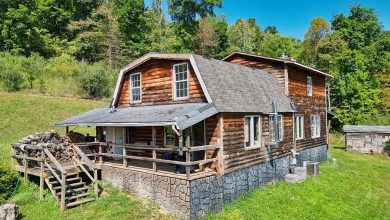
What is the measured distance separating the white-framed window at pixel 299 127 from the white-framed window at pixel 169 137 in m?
8.77

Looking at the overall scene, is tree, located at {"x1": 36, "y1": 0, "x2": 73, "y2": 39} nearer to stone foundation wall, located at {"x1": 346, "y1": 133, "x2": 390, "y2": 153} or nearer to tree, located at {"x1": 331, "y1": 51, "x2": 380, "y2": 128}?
tree, located at {"x1": 331, "y1": 51, "x2": 380, "y2": 128}

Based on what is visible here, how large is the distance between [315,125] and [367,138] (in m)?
9.67

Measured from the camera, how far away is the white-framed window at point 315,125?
2369cm

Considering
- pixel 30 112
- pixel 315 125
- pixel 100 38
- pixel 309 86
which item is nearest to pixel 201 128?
pixel 309 86

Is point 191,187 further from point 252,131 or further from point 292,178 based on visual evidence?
point 292,178

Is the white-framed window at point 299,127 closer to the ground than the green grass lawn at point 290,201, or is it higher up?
higher up

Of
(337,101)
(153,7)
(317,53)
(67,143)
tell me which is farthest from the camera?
(153,7)

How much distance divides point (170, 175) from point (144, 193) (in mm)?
2105

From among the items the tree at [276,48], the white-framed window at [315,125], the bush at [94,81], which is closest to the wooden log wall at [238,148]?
the white-framed window at [315,125]

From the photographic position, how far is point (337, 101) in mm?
42906

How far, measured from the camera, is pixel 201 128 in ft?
50.2

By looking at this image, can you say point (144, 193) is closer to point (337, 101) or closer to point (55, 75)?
point (55, 75)

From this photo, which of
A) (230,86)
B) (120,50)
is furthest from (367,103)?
(120,50)

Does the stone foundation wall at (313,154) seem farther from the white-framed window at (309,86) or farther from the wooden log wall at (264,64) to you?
the wooden log wall at (264,64)
